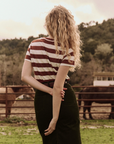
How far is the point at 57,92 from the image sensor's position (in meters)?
1.45

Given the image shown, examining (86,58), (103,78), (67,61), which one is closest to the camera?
(67,61)

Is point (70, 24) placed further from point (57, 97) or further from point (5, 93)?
point (5, 93)

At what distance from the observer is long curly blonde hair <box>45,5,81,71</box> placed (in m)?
1.47

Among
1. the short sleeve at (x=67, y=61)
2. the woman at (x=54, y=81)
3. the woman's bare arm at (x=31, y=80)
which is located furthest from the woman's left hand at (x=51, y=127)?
the short sleeve at (x=67, y=61)

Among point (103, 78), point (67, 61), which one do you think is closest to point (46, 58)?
Result: point (67, 61)

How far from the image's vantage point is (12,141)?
13.8 feet

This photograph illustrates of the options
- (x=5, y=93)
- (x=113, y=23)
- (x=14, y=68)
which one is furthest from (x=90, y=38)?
(x=5, y=93)

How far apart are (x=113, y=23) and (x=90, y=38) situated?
47.4ft

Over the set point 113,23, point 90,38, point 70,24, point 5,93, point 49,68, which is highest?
point 113,23

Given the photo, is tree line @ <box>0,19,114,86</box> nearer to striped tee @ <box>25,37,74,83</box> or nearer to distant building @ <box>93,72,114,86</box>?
distant building @ <box>93,72,114,86</box>

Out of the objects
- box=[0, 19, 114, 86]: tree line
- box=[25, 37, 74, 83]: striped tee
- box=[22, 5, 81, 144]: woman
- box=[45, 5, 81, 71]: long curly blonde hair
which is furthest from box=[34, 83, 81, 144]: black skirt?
box=[0, 19, 114, 86]: tree line

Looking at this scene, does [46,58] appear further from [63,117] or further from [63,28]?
[63,117]

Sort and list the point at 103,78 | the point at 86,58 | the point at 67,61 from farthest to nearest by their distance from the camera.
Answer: the point at 86,58 < the point at 103,78 < the point at 67,61

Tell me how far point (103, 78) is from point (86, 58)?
1163cm
